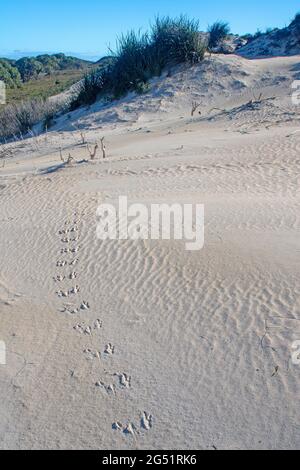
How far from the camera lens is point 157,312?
4.46 metres

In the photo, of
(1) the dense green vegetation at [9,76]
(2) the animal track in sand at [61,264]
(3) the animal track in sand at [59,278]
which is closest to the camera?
(3) the animal track in sand at [59,278]

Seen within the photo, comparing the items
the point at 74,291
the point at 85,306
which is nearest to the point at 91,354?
the point at 85,306

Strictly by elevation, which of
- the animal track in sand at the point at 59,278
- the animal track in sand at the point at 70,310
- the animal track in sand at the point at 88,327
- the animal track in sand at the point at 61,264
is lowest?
the animal track in sand at the point at 88,327

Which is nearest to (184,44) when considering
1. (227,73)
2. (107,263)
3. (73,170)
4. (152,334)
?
(227,73)

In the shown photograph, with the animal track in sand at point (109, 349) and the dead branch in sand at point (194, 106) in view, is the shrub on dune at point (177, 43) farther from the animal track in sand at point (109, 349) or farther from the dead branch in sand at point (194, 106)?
the animal track in sand at point (109, 349)

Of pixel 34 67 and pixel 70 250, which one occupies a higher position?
pixel 34 67

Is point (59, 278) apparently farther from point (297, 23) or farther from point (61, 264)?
point (297, 23)

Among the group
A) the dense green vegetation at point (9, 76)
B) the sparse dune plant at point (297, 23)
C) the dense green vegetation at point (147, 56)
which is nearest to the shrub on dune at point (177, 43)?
the dense green vegetation at point (147, 56)

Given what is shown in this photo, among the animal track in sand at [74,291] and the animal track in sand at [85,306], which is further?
the animal track in sand at [74,291]

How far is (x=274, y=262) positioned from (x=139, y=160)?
4509 millimetres

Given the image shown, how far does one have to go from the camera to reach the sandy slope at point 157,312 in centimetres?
344

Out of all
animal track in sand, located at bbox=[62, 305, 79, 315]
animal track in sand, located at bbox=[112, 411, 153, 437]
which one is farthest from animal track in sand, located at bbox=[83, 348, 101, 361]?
animal track in sand, located at bbox=[112, 411, 153, 437]

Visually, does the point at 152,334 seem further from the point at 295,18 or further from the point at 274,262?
the point at 295,18

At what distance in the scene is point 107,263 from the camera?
5.34m
